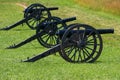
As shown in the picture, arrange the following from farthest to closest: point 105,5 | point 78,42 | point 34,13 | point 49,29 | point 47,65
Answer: point 105,5 < point 34,13 < point 49,29 < point 78,42 < point 47,65

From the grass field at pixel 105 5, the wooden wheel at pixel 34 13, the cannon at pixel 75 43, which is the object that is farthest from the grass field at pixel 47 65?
the grass field at pixel 105 5

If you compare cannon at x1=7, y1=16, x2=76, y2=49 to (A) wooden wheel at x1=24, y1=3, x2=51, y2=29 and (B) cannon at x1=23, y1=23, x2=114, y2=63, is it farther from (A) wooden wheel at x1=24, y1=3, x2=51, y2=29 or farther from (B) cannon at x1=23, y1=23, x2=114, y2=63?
(A) wooden wheel at x1=24, y1=3, x2=51, y2=29

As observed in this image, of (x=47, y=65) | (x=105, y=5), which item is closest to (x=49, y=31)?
(x=47, y=65)

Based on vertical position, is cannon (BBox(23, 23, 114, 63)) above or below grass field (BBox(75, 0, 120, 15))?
above

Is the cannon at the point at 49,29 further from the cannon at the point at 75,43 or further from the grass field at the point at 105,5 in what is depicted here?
A: the grass field at the point at 105,5

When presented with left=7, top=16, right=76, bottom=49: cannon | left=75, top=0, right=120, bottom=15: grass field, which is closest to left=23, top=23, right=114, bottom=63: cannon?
left=7, top=16, right=76, bottom=49: cannon

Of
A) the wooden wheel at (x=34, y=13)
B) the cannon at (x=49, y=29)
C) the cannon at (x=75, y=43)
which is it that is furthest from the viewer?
the wooden wheel at (x=34, y=13)

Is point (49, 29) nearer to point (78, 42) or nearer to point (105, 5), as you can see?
point (78, 42)

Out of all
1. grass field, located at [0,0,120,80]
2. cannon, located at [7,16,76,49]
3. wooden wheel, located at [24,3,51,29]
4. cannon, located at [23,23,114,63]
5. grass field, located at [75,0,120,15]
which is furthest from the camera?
grass field, located at [75,0,120,15]

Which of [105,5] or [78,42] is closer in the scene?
[78,42]

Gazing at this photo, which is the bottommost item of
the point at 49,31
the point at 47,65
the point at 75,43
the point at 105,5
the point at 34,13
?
the point at 105,5

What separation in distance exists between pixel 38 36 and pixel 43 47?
0.59m

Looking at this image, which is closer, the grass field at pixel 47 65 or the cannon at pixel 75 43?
the grass field at pixel 47 65

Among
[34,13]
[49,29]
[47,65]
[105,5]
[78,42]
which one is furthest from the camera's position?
[105,5]
